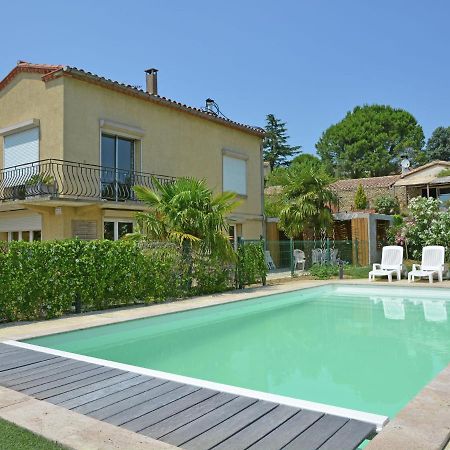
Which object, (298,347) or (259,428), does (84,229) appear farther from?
(259,428)

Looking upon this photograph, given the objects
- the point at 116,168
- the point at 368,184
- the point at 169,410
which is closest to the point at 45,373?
the point at 169,410

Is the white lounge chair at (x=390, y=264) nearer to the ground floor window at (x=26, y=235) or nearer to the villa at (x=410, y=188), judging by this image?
the ground floor window at (x=26, y=235)

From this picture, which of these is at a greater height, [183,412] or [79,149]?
[79,149]

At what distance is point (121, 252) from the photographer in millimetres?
11055

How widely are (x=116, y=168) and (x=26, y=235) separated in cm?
411

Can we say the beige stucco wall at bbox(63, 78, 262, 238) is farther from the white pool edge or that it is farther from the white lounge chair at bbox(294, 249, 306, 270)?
the white pool edge

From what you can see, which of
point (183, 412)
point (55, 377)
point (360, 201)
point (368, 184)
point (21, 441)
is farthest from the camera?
point (368, 184)

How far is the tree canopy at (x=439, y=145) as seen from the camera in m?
56.6

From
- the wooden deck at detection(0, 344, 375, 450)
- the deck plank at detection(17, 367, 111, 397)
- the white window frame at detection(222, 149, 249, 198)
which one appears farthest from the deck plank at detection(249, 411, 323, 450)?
the white window frame at detection(222, 149, 249, 198)

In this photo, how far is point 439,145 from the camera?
A: 57.8 m

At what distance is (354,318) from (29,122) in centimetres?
1260

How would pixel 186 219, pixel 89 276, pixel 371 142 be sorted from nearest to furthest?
pixel 89 276
pixel 186 219
pixel 371 142

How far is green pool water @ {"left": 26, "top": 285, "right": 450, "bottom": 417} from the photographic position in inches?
242

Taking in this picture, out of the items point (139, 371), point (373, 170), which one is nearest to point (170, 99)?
point (139, 371)
